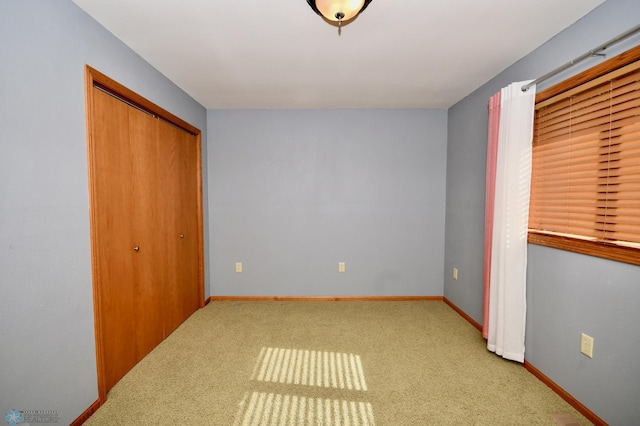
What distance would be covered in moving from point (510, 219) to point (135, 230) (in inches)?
112

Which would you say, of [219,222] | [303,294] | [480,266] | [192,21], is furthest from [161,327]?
[480,266]

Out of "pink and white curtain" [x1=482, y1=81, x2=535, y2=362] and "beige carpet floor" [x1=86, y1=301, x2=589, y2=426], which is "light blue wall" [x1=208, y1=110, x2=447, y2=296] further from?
"pink and white curtain" [x1=482, y1=81, x2=535, y2=362]

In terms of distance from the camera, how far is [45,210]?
1319 mm

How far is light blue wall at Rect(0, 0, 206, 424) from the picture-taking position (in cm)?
116

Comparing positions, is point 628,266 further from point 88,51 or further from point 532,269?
point 88,51

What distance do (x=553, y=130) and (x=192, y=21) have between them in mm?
2514

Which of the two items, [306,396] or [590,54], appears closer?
[590,54]

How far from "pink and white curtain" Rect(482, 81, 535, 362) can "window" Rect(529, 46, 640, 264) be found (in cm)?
12

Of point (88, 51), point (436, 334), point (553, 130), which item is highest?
point (88, 51)

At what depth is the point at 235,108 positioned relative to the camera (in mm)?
3293

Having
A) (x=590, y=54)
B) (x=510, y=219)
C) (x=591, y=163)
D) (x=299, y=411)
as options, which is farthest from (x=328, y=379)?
(x=590, y=54)

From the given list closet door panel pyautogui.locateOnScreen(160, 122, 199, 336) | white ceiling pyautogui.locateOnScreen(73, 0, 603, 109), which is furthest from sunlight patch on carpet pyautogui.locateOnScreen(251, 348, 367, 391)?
white ceiling pyautogui.locateOnScreen(73, 0, 603, 109)

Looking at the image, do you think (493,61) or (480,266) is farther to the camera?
(480,266)

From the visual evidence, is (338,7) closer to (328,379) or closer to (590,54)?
(590,54)
